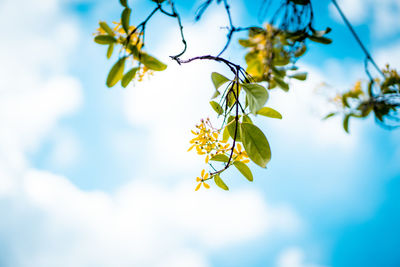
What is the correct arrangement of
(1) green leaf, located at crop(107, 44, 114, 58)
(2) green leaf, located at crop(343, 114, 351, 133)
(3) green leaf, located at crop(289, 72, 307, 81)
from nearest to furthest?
(1) green leaf, located at crop(107, 44, 114, 58), (3) green leaf, located at crop(289, 72, 307, 81), (2) green leaf, located at crop(343, 114, 351, 133)

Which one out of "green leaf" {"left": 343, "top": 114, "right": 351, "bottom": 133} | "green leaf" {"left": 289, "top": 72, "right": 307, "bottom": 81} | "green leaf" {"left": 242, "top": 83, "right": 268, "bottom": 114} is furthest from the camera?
"green leaf" {"left": 343, "top": 114, "right": 351, "bottom": 133}

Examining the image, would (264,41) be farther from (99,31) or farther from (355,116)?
(355,116)

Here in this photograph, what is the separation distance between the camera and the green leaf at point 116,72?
1.92ft

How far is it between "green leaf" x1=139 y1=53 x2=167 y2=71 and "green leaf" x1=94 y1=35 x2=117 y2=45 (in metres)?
0.10

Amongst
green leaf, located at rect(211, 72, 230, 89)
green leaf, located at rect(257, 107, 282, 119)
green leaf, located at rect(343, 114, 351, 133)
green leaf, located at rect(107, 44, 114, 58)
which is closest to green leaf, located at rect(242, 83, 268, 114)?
green leaf, located at rect(211, 72, 230, 89)

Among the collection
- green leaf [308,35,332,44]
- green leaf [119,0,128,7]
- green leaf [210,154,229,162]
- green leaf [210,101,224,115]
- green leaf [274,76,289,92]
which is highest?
green leaf [274,76,289,92]

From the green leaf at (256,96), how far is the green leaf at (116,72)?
1.10ft

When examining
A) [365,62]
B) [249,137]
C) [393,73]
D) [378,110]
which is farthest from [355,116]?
[249,137]

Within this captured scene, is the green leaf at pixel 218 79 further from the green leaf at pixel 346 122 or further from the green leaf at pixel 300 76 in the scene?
the green leaf at pixel 346 122

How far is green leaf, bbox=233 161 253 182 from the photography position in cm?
69

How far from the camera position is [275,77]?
34.7 inches

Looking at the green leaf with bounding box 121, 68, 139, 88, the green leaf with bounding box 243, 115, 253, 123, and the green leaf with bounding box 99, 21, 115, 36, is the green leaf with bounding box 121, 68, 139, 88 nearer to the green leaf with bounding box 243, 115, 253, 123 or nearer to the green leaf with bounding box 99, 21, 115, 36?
the green leaf with bounding box 99, 21, 115, 36

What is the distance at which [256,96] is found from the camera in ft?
1.75

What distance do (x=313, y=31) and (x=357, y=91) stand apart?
0.94 meters
